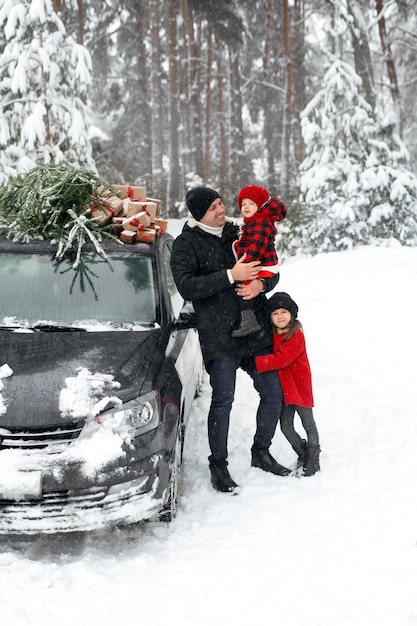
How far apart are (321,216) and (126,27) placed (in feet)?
58.5

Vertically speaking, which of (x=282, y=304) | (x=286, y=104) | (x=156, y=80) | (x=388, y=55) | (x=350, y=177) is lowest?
(x=282, y=304)

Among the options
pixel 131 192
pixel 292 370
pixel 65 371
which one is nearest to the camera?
pixel 65 371

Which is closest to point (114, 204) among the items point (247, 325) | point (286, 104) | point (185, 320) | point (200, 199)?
point (200, 199)

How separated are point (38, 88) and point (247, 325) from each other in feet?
34.6

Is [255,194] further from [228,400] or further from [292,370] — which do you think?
[228,400]

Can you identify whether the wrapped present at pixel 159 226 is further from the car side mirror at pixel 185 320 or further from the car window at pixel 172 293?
the car side mirror at pixel 185 320

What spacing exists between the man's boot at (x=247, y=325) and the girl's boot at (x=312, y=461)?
108 centimetres

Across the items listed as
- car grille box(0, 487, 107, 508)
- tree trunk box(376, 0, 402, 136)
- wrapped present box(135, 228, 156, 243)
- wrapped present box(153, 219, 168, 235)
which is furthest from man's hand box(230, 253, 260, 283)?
tree trunk box(376, 0, 402, 136)

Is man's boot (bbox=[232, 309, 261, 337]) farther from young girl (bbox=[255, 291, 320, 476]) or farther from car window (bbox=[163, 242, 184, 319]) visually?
car window (bbox=[163, 242, 184, 319])

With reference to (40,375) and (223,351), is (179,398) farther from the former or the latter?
(40,375)

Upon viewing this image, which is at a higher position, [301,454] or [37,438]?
[37,438]

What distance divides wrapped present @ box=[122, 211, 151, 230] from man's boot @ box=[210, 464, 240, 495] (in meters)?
1.95

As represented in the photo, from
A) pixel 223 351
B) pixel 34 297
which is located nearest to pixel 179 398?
pixel 223 351

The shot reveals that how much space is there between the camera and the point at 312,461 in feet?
15.1
